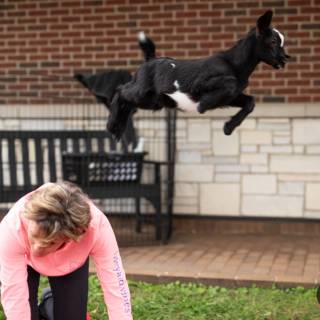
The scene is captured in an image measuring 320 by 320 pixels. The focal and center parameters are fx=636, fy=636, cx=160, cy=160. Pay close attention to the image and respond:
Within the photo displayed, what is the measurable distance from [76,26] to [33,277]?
12.5 ft

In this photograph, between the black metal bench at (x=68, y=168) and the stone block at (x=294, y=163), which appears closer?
the black metal bench at (x=68, y=168)

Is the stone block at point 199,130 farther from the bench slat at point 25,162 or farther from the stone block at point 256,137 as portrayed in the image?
the bench slat at point 25,162

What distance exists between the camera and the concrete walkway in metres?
4.57

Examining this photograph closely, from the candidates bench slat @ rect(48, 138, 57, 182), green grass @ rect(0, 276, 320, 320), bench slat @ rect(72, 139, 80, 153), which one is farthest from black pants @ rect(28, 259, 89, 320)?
bench slat @ rect(72, 139, 80, 153)

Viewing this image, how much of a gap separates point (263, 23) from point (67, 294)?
5.34ft

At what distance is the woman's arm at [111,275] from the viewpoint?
9.44ft

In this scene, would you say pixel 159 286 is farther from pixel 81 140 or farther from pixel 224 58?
pixel 224 58

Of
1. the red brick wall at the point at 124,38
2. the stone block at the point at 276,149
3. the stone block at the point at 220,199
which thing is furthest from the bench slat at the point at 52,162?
the stone block at the point at 276,149

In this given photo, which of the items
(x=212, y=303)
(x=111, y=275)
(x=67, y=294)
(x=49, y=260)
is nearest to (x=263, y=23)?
(x=111, y=275)

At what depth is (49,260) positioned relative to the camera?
299 centimetres

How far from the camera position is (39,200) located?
2.48 metres

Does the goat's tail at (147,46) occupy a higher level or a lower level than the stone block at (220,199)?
higher

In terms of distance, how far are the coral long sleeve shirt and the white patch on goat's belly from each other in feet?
1.91

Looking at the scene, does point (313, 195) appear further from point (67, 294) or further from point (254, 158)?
point (67, 294)
